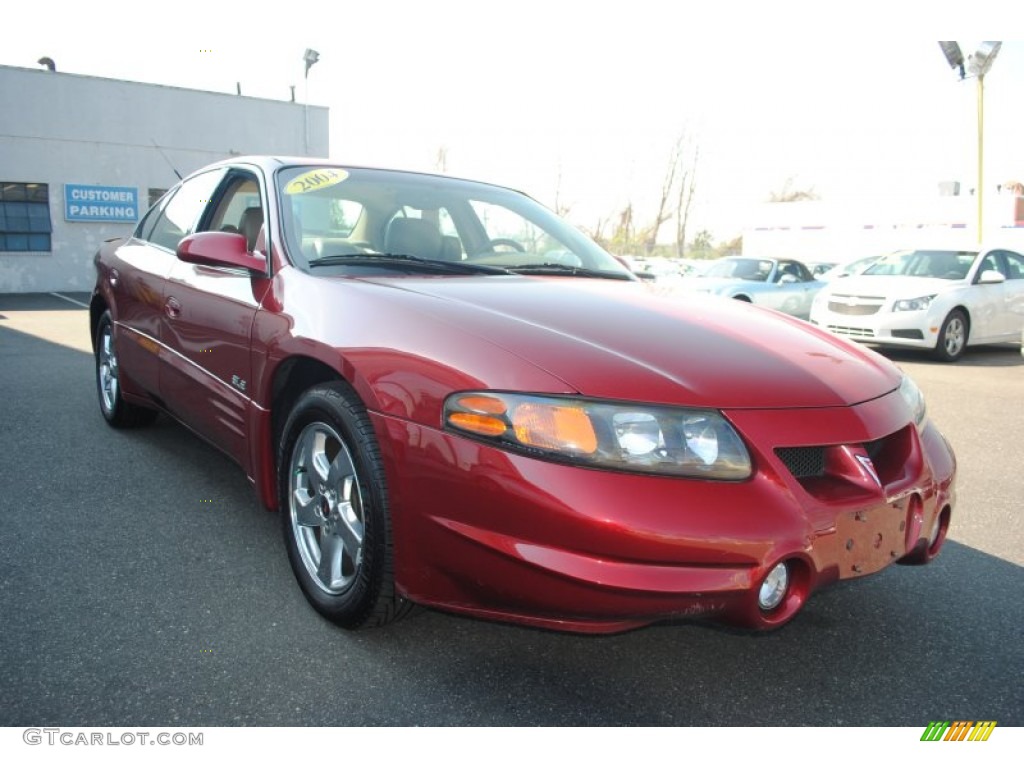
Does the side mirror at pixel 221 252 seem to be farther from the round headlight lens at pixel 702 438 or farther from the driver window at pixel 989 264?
the driver window at pixel 989 264

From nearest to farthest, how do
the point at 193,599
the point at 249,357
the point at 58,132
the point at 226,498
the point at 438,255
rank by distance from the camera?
the point at 193,599, the point at 249,357, the point at 438,255, the point at 226,498, the point at 58,132

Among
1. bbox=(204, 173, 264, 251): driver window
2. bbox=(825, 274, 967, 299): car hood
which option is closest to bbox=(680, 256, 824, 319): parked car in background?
bbox=(825, 274, 967, 299): car hood

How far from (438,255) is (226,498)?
1.47 metres

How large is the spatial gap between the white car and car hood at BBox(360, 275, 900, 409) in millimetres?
7912

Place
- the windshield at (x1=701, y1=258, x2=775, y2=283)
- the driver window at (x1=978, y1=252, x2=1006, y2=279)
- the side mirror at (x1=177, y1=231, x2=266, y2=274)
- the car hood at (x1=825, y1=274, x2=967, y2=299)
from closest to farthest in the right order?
1. the side mirror at (x1=177, y1=231, x2=266, y2=274)
2. the car hood at (x1=825, y1=274, x2=967, y2=299)
3. the driver window at (x1=978, y1=252, x2=1006, y2=279)
4. the windshield at (x1=701, y1=258, x2=775, y2=283)

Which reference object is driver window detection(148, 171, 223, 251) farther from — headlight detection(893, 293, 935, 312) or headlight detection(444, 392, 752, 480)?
headlight detection(893, 293, 935, 312)

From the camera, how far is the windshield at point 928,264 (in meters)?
10.7

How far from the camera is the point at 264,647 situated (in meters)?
2.38

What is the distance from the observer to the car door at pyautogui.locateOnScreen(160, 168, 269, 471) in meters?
2.99

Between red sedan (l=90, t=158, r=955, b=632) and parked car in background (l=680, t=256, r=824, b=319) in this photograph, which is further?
parked car in background (l=680, t=256, r=824, b=319)

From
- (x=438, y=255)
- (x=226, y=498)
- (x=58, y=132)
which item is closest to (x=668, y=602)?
(x=438, y=255)

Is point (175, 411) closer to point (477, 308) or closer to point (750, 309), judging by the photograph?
point (477, 308)

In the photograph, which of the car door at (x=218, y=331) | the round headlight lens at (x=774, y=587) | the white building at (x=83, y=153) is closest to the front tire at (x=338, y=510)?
the car door at (x=218, y=331)

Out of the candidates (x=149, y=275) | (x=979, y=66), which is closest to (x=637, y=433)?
(x=149, y=275)
